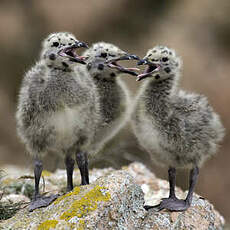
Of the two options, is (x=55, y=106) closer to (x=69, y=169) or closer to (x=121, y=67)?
(x=69, y=169)

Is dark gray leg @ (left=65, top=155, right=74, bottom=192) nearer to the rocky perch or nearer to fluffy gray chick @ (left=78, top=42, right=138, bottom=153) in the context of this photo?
fluffy gray chick @ (left=78, top=42, right=138, bottom=153)

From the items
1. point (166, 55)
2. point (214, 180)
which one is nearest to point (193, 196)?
point (166, 55)

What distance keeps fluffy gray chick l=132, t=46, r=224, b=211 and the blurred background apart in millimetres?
6358

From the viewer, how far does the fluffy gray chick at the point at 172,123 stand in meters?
4.79

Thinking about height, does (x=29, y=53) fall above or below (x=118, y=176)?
above

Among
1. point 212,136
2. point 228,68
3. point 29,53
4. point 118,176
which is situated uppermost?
point 29,53

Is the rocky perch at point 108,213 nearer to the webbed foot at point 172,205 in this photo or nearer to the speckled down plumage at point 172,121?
the webbed foot at point 172,205

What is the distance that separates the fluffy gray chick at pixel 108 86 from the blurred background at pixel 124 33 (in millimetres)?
6151

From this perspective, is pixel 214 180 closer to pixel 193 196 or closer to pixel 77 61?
pixel 193 196

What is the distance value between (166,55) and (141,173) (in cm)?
221

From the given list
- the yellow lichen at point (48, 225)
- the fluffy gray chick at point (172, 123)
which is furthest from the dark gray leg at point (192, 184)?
the yellow lichen at point (48, 225)

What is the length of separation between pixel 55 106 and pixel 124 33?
843 centimetres

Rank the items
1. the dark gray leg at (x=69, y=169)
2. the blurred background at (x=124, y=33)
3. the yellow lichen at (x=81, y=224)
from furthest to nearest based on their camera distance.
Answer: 1. the blurred background at (x=124, y=33)
2. the dark gray leg at (x=69, y=169)
3. the yellow lichen at (x=81, y=224)

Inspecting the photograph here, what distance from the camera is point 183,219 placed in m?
4.70
